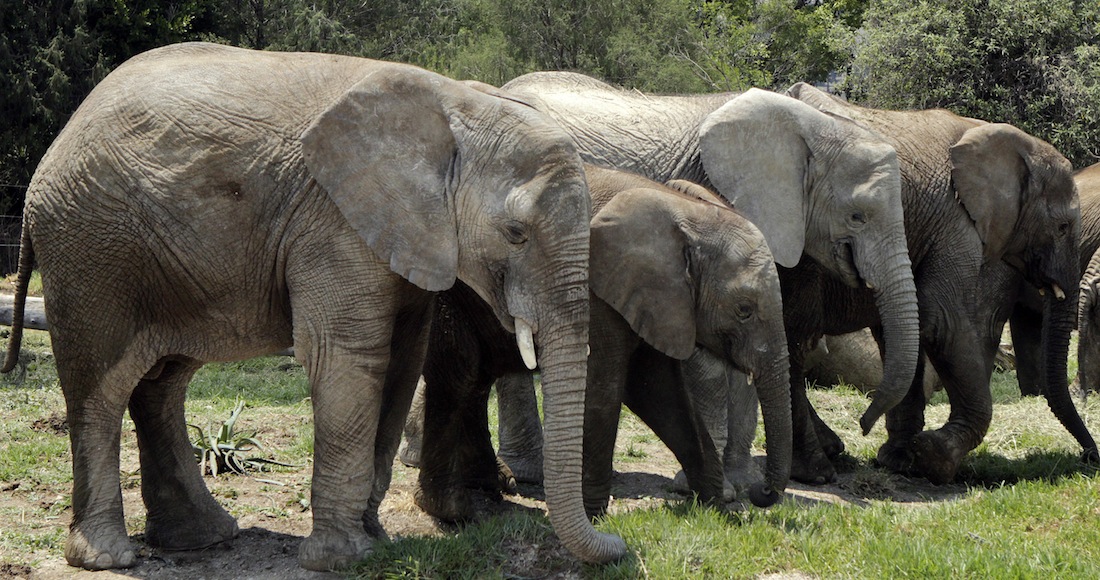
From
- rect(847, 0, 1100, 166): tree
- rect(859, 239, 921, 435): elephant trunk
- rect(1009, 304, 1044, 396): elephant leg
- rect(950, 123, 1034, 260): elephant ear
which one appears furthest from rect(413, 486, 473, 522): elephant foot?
rect(847, 0, 1100, 166): tree

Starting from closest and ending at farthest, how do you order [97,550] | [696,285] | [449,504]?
[97,550]
[696,285]
[449,504]

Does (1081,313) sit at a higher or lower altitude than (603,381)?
lower

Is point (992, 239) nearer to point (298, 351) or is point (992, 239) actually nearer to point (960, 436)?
point (960, 436)

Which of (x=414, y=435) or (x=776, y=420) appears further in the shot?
(x=414, y=435)

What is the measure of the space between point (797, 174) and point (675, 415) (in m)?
1.99

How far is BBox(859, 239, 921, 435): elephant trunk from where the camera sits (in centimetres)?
738

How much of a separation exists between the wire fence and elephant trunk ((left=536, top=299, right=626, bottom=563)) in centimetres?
1742

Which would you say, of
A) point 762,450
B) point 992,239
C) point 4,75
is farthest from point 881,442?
point 4,75

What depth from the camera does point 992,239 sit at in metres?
8.54

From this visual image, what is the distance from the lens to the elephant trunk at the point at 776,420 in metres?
6.21

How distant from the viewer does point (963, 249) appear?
832cm

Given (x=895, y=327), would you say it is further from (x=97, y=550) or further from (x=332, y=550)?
(x=97, y=550)

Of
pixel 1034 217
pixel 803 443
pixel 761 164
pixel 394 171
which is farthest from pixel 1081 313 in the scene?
pixel 394 171

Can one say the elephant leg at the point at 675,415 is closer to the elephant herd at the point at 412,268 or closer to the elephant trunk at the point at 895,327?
the elephant herd at the point at 412,268
